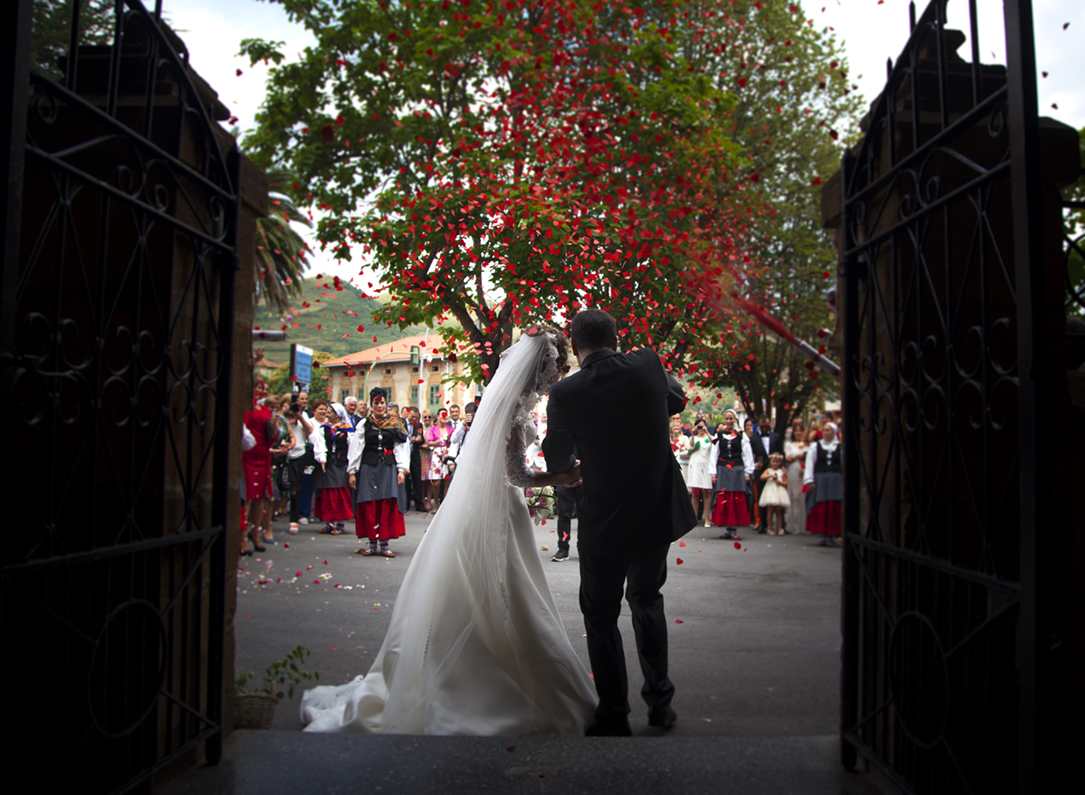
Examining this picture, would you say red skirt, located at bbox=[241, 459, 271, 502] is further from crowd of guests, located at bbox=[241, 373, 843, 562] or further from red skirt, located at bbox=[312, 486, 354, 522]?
red skirt, located at bbox=[312, 486, 354, 522]

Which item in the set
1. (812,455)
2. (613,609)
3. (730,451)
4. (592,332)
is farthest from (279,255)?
(613,609)

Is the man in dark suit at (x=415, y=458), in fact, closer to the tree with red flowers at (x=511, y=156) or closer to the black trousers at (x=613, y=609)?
the tree with red flowers at (x=511, y=156)

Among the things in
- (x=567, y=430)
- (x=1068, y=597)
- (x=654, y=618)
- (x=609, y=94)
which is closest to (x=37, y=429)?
(x=567, y=430)

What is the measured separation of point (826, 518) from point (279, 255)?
1509cm

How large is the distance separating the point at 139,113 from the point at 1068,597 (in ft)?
12.2

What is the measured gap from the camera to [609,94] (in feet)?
43.7

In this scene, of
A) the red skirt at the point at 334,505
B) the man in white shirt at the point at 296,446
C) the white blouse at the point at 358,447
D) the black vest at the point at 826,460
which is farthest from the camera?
the red skirt at the point at 334,505

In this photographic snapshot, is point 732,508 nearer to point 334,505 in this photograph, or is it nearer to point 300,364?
point 334,505

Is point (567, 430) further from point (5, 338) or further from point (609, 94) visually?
point (609, 94)

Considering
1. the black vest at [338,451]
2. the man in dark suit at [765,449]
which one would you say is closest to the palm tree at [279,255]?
the black vest at [338,451]

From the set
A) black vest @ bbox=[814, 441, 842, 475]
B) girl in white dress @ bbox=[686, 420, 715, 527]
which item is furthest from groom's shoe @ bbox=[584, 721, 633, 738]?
girl in white dress @ bbox=[686, 420, 715, 527]

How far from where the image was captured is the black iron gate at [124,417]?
2348 mm

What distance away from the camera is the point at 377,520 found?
9.97 m

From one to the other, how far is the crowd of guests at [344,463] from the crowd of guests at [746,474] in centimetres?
411
